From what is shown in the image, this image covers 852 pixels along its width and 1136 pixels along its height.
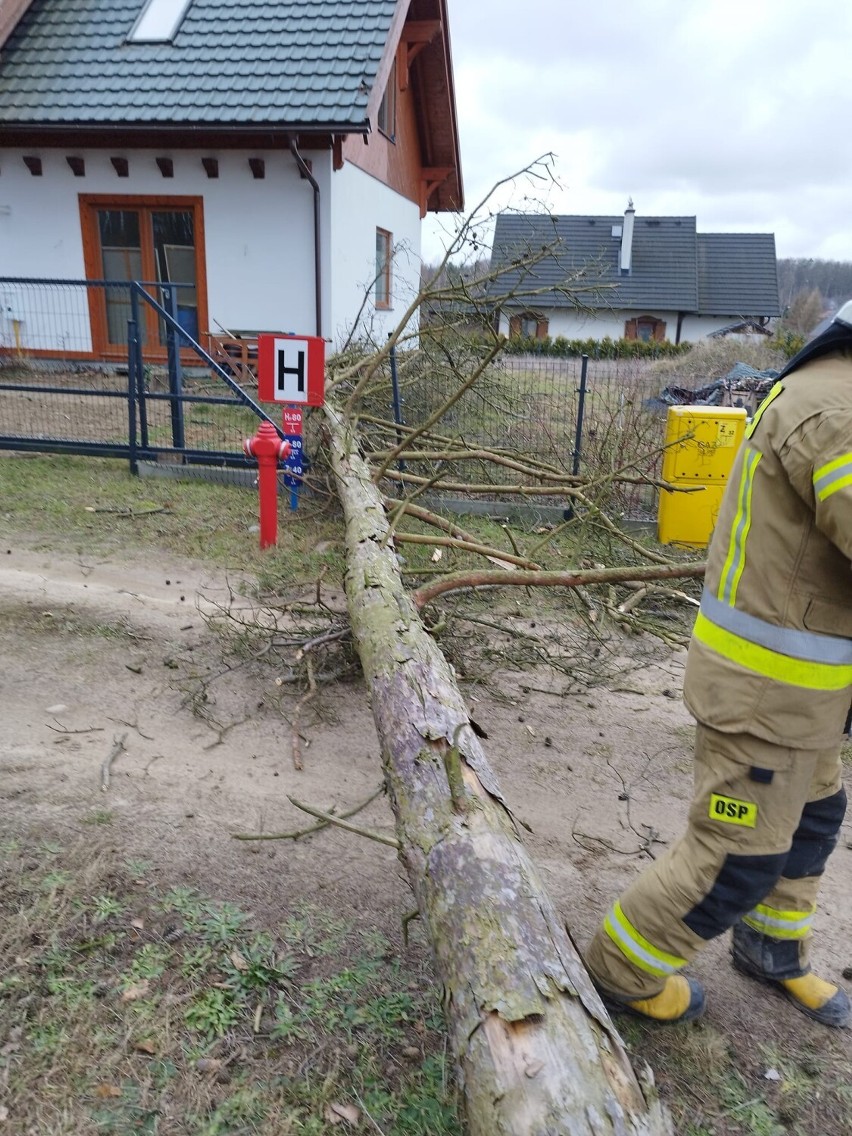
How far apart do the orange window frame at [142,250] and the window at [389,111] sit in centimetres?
436

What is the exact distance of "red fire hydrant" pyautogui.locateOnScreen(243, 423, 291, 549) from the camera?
6.16 meters

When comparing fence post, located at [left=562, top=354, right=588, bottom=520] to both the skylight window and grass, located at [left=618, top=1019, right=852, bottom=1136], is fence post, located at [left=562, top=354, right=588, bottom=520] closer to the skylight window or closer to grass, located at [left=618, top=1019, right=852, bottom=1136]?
grass, located at [left=618, top=1019, right=852, bottom=1136]

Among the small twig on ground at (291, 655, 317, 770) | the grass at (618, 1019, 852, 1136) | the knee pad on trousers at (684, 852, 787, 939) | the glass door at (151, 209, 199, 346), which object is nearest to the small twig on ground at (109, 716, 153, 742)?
the small twig on ground at (291, 655, 317, 770)

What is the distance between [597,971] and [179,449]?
6818 millimetres

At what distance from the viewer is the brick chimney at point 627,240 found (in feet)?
127

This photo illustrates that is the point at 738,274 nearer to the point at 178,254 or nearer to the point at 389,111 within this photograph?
the point at 389,111

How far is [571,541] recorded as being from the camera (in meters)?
7.22

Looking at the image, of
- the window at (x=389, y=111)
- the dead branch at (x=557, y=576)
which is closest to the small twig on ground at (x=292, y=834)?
the dead branch at (x=557, y=576)

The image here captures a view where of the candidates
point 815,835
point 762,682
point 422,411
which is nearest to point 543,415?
point 422,411

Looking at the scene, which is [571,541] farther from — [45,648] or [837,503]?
[837,503]

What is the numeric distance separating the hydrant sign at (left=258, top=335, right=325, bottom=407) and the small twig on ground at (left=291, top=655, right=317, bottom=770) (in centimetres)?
267

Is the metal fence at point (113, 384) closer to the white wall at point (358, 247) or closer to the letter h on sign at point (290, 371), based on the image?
the letter h on sign at point (290, 371)

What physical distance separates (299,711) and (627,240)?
39.9 m

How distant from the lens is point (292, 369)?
6.24 meters
